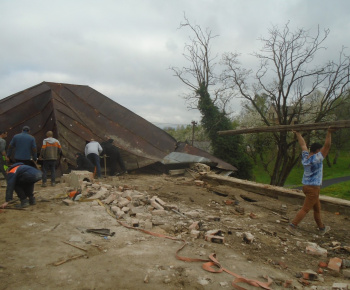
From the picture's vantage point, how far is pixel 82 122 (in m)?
12.0

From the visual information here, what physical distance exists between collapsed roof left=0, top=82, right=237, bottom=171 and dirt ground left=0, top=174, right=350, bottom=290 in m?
5.42

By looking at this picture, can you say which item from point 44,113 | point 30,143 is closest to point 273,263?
point 30,143

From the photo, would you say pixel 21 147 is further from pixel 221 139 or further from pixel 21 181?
pixel 221 139

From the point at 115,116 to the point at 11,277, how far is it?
11.3 meters

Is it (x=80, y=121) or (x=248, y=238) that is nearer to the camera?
(x=248, y=238)

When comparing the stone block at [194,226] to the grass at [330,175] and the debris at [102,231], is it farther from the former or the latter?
the grass at [330,175]

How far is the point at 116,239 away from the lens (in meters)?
4.12

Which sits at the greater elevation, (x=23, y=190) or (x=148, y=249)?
(x=23, y=190)

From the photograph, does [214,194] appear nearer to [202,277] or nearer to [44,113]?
[202,277]

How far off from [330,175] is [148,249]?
35970mm

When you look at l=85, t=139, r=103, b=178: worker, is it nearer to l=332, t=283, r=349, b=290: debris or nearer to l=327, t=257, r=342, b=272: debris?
l=327, t=257, r=342, b=272: debris

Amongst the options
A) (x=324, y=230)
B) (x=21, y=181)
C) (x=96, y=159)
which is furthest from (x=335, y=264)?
(x=96, y=159)

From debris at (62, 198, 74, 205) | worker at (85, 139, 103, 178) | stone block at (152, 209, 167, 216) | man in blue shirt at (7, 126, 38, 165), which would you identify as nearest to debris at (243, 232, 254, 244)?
stone block at (152, 209, 167, 216)

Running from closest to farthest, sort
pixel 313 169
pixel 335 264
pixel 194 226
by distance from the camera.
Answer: pixel 335 264 < pixel 194 226 < pixel 313 169
